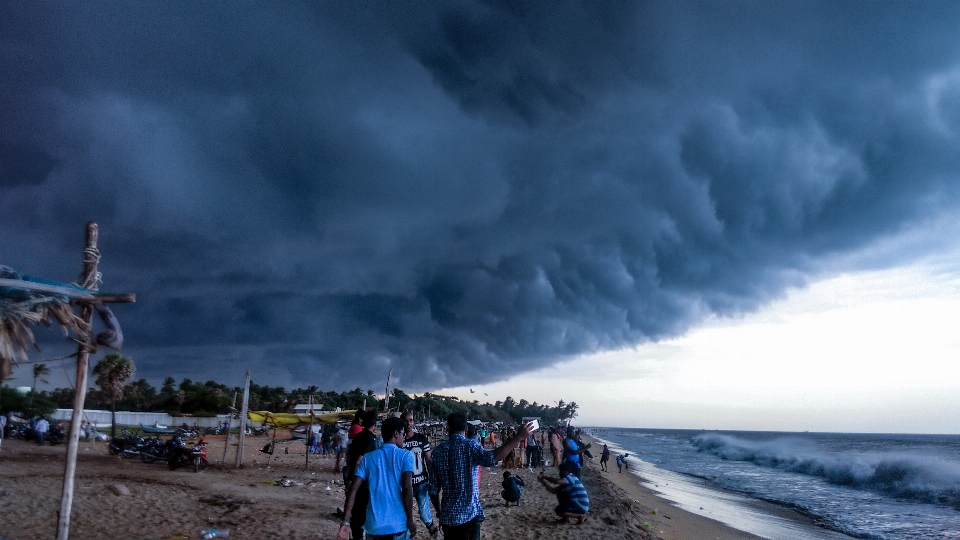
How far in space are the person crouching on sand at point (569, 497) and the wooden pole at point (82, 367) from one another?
7337 millimetres

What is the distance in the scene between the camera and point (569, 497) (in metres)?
10.8

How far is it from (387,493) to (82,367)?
4.70 metres

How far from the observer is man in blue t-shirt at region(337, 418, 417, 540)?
4.26 metres

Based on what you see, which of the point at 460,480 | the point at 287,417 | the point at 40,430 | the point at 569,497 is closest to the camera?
the point at 460,480

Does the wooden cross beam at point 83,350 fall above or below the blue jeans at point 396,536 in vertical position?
above

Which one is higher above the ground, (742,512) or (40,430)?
(40,430)

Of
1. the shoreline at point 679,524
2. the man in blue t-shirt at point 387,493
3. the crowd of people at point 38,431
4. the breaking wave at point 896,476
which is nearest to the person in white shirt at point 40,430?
the crowd of people at point 38,431

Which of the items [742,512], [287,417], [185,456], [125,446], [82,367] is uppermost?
[82,367]

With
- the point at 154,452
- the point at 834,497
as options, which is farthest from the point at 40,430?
the point at 834,497

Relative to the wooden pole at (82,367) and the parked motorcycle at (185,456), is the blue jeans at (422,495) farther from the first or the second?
the parked motorcycle at (185,456)

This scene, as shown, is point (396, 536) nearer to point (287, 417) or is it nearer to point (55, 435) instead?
point (287, 417)

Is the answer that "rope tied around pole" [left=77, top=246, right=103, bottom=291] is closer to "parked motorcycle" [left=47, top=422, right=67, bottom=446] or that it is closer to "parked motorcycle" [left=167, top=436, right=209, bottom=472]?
"parked motorcycle" [left=167, top=436, right=209, bottom=472]

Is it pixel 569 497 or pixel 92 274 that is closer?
pixel 92 274

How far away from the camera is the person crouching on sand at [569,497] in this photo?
10539 millimetres
